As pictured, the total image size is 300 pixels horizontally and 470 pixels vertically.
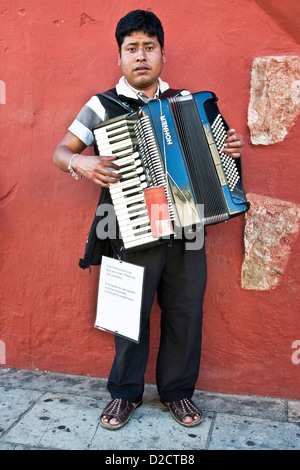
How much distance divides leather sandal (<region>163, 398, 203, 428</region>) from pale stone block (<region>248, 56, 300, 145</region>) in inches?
53.1

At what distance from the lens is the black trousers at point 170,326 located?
231cm

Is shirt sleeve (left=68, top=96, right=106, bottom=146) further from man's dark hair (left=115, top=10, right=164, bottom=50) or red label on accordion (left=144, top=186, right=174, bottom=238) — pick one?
red label on accordion (left=144, top=186, right=174, bottom=238)

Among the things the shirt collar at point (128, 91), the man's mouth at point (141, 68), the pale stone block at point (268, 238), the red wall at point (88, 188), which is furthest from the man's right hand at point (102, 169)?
the pale stone block at point (268, 238)

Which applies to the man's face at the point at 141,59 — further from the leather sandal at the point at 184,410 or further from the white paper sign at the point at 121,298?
the leather sandal at the point at 184,410

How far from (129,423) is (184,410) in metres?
0.27

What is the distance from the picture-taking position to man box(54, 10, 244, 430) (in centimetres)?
222

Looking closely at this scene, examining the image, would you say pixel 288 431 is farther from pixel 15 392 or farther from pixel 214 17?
pixel 214 17

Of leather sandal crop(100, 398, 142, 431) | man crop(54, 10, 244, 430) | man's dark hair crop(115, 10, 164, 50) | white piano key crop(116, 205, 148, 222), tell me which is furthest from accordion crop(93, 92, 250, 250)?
leather sandal crop(100, 398, 142, 431)

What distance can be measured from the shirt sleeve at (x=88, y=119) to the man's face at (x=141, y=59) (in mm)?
207

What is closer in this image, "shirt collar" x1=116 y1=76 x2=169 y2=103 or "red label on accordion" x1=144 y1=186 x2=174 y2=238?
"red label on accordion" x1=144 y1=186 x2=174 y2=238

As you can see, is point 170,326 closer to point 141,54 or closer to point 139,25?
point 141,54

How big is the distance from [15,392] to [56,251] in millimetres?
788

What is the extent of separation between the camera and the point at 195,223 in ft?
6.72
